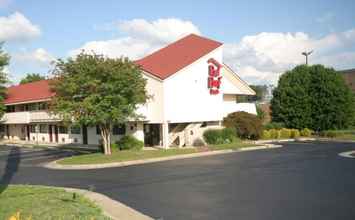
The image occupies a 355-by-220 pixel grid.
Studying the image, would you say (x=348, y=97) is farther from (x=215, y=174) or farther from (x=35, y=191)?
(x=35, y=191)

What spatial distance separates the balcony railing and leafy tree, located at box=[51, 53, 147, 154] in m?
11.7

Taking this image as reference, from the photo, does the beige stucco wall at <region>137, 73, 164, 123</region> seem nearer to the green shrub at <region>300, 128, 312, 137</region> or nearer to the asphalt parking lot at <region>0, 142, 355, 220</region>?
the asphalt parking lot at <region>0, 142, 355, 220</region>

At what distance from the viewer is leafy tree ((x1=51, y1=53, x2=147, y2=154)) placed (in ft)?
74.0

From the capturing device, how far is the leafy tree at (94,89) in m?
22.5

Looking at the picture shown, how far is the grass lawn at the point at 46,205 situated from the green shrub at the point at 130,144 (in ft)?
49.9

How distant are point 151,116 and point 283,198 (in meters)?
19.2

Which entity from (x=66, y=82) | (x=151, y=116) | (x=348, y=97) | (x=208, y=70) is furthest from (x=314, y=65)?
(x=66, y=82)

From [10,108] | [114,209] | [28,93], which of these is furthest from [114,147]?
[10,108]

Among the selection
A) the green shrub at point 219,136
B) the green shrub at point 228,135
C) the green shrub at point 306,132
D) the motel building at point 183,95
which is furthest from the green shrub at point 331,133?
the green shrub at point 228,135

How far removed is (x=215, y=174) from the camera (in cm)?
1539

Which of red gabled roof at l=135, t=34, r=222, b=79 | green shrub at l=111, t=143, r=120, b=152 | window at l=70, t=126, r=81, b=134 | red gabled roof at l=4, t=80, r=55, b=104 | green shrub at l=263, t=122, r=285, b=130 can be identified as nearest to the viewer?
green shrub at l=111, t=143, r=120, b=152

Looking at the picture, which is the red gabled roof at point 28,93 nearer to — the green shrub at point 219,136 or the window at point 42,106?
the window at point 42,106

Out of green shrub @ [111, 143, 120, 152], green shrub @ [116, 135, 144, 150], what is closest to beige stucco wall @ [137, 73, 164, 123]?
green shrub @ [116, 135, 144, 150]

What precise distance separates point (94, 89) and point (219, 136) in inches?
466
